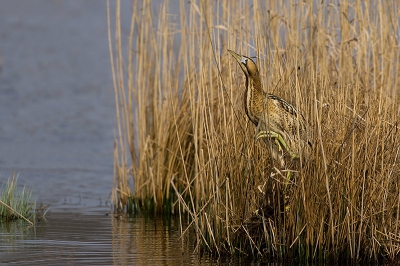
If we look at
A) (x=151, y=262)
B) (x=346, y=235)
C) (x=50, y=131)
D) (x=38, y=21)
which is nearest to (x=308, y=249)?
(x=346, y=235)

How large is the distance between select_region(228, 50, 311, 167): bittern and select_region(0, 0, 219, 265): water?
96 centimetres

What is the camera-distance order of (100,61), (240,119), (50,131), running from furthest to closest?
(100,61), (50,131), (240,119)

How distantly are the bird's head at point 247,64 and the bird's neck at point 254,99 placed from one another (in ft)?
0.14

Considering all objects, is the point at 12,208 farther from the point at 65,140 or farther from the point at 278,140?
the point at 65,140

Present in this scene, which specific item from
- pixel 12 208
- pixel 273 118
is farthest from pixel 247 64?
pixel 12 208

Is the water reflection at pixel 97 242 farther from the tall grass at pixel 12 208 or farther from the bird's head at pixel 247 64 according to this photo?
the bird's head at pixel 247 64

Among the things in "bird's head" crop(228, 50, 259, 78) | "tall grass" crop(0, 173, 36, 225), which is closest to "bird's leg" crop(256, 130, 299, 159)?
"bird's head" crop(228, 50, 259, 78)

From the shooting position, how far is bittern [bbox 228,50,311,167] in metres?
6.17

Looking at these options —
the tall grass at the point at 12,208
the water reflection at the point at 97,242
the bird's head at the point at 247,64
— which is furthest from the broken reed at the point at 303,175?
the tall grass at the point at 12,208

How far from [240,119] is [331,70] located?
1676 millimetres

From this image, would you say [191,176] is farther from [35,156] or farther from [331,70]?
[35,156]

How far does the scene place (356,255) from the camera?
602cm

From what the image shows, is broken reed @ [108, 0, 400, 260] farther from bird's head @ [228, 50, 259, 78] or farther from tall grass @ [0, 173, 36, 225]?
tall grass @ [0, 173, 36, 225]

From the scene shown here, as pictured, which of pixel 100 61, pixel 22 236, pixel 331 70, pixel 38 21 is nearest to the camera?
pixel 22 236
